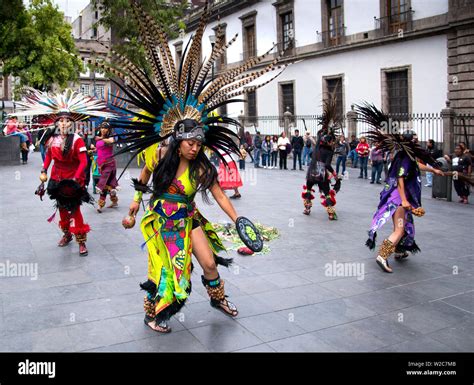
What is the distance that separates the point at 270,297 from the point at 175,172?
1.82 meters

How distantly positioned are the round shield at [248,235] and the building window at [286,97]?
86.0ft

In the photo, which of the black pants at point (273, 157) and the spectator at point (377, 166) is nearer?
the spectator at point (377, 166)

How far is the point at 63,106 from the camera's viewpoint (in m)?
7.56

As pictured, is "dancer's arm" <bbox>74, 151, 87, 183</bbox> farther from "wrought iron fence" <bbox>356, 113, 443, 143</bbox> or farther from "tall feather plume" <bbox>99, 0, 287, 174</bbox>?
"wrought iron fence" <bbox>356, 113, 443, 143</bbox>

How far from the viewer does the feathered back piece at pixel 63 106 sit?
297 inches

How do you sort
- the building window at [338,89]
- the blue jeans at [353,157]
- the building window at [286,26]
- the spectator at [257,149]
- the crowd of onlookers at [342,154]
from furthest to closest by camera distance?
the building window at [286,26], the building window at [338,89], the spectator at [257,149], the blue jeans at [353,157], the crowd of onlookers at [342,154]

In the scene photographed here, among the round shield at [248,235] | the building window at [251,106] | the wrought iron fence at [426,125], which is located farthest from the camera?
the building window at [251,106]

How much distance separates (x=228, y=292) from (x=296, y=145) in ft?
53.0

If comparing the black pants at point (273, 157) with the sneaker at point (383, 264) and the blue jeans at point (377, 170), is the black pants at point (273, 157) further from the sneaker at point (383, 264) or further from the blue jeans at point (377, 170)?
the sneaker at point (383, 264)

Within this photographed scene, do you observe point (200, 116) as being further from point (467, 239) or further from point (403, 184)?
point (467, 239)

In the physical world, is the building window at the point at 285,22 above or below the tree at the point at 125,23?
above

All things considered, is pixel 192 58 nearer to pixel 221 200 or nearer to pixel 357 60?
pixel 221 200

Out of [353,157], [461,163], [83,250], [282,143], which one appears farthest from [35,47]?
[83,250]

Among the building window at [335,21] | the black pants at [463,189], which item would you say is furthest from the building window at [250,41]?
the black pants at [463,189]
